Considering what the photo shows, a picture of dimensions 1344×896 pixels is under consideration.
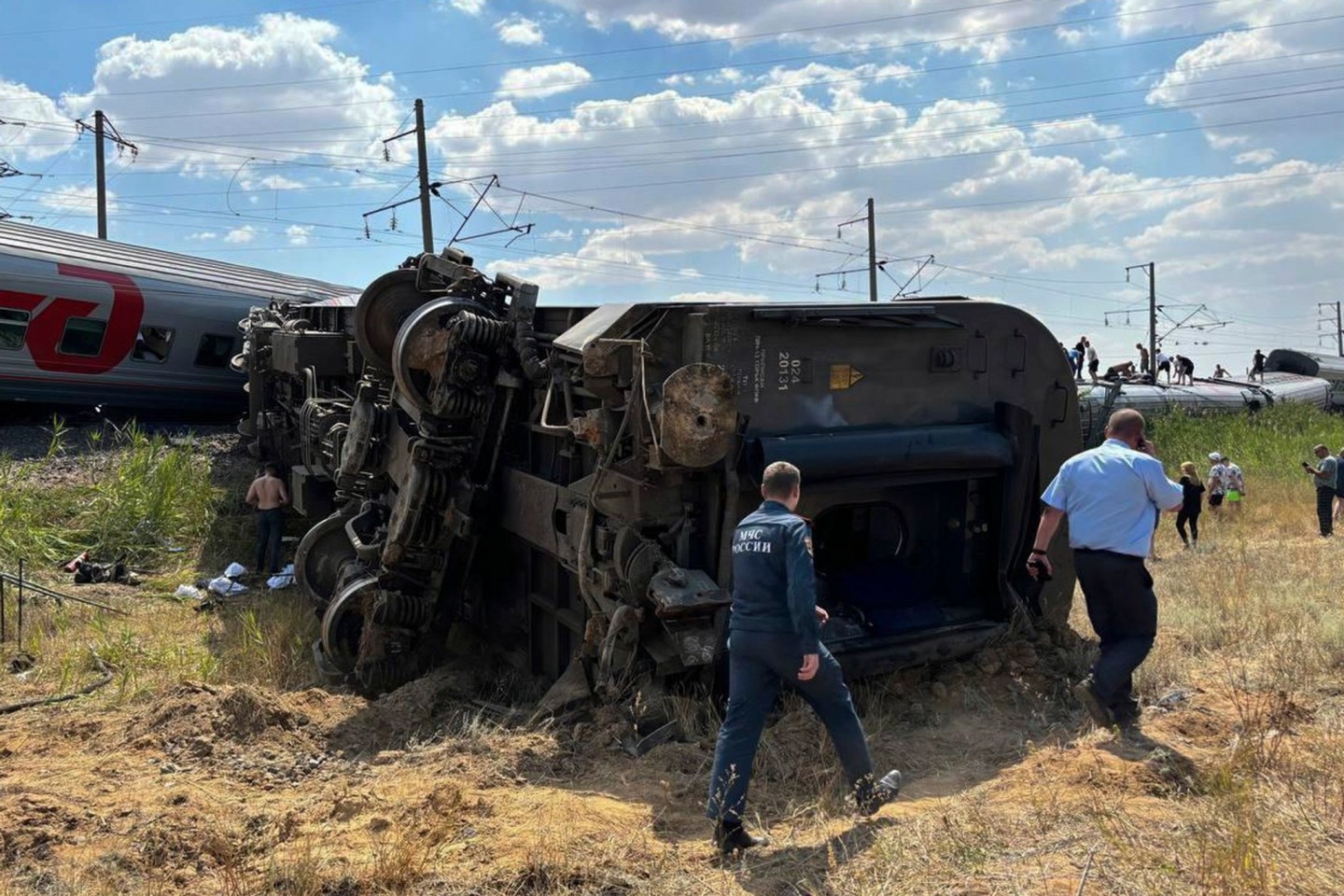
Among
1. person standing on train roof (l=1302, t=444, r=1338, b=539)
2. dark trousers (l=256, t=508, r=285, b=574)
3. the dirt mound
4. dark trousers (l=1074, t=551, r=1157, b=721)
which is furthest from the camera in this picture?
person standing on train roof (l=1302, t=444, r=1338, b=539)

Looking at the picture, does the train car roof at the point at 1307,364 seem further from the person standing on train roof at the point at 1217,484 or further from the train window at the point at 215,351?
the train window at the point at 215,351

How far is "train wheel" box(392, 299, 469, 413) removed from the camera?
22.3 ft

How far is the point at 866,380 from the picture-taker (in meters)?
6.04

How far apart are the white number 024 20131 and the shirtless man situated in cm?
771

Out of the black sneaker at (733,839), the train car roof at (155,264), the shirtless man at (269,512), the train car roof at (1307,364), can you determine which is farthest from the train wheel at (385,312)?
the train car roof at (1307,364)

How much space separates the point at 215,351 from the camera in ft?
54.5

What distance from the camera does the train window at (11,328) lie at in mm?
14219

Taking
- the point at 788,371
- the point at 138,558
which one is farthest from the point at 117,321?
the point at 788,371

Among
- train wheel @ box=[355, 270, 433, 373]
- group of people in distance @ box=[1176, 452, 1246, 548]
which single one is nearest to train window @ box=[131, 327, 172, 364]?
train wheel @ box=[355, 270, 433, 373]

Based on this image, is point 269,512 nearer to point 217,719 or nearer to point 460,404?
point 460,404

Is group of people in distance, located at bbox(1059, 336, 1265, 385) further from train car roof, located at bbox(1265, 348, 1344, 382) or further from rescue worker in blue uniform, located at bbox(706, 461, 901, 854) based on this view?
rescue worker in blue uniform, located at bbox(706, 461, 901, 854)

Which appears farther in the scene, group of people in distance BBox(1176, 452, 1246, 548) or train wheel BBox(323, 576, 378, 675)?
group of people in distance BBox(1176, 452, 1246, 548)

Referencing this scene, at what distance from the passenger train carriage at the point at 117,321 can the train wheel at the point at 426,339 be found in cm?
898

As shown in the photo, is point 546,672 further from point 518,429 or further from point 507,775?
point 507,775
